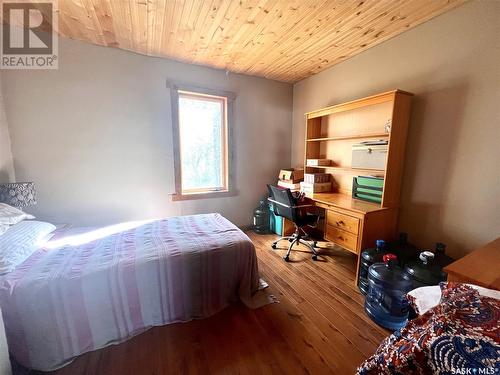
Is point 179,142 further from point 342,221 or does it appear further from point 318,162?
point 342,221

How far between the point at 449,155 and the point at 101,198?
12.0 feet

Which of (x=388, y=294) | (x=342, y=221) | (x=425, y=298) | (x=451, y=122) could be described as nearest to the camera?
(x=425, y=298)

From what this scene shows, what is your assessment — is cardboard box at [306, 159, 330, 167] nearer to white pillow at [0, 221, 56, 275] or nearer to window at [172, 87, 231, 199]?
window at [172, 87, 231, 199]

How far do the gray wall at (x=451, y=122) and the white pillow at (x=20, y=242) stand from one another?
127 inches

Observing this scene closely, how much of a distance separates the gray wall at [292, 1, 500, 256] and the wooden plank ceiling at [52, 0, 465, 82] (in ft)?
0.65

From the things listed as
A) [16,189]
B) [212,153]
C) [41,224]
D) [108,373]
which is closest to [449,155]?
[212,153]

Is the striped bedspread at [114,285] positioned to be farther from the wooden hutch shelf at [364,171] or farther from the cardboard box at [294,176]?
the cardboard box at [294,176]

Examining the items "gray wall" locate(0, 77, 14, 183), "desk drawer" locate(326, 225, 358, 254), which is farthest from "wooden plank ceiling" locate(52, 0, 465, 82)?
"desk drawer" locate(326, 225, 358, 254)

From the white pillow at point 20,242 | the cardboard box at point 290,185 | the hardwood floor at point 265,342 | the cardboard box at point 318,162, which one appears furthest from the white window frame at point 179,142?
the hardwood floor at point 265,342

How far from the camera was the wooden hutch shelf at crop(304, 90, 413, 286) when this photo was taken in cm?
201

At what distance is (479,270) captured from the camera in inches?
40.3

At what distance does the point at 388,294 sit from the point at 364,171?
1280mm

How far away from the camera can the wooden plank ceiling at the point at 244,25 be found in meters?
1.71

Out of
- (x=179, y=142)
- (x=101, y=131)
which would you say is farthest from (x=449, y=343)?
(x=101, y=131)
